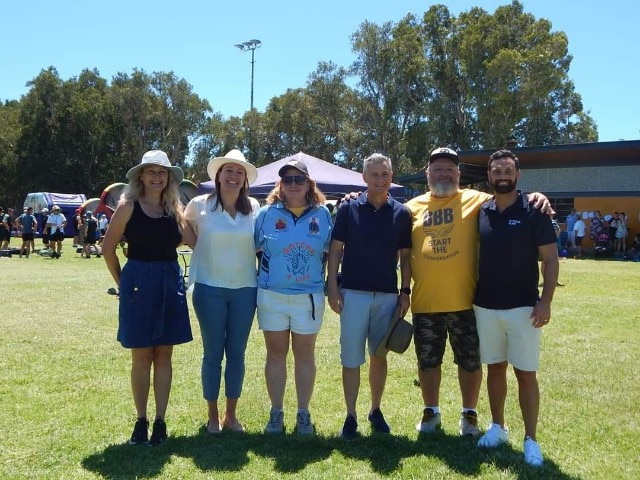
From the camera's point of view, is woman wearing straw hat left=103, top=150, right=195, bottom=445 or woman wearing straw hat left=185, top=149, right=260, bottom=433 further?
woman wearing straw hat left=185, top=149, right=260, bottom=433

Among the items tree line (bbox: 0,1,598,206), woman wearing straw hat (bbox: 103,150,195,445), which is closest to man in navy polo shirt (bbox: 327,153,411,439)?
woman wearing straw hat (bbox: 103,150,195,445)

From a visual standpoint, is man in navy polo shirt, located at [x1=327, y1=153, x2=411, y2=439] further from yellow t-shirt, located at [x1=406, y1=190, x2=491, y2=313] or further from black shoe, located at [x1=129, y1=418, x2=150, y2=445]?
black shoe, located at [x1=129, y1=418, x2=150, y2=445]

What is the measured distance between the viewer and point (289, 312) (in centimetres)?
412

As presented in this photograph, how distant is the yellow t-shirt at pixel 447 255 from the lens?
399cm

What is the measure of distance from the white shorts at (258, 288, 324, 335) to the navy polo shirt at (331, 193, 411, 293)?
30 cm

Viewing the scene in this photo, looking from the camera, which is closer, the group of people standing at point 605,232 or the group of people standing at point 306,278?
the group of people standing at point 306,278

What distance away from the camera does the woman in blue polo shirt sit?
4109 millimetres

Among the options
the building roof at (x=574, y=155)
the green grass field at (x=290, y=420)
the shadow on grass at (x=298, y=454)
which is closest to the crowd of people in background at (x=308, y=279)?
the shadow on grass at (x=298, y=454)

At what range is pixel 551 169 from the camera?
82.6ft

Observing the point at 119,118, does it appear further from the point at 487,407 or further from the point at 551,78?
the point at 487,407

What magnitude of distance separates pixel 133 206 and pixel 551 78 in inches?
1273

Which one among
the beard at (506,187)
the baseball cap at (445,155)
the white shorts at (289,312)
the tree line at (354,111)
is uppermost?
the tree line at (354,111)

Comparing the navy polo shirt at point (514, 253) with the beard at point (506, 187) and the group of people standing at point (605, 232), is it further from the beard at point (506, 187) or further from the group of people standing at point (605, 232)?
the group of people standing at point (605, 232)

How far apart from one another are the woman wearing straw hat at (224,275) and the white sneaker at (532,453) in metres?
1.95
